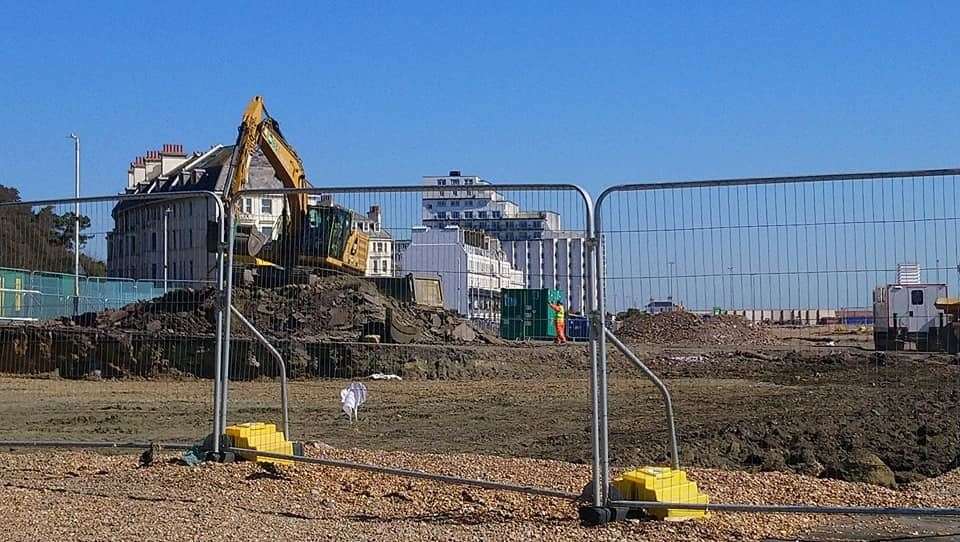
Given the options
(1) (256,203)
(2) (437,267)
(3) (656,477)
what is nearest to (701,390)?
(1) (256,203)

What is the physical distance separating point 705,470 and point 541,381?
60.3 feet

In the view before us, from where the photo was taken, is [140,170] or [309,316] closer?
[309,316]

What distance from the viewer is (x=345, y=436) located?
15016 mm

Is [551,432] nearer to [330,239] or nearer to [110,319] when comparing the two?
[330,239]

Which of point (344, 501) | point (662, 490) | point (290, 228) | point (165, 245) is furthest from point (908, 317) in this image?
point (290, 228)

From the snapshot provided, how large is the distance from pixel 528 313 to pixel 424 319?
61.4 ft

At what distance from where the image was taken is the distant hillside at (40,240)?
12.2 m

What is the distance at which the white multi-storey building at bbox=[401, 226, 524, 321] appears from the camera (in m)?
10.3

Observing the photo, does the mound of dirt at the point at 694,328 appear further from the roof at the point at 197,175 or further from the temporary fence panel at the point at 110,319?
the roof at the point at 197,175

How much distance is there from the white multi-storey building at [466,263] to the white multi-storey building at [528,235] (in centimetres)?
11

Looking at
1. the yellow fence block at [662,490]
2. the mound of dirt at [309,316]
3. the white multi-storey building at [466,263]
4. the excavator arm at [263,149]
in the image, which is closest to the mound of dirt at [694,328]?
the white multi-storey building at [466,263]

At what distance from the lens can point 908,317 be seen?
8703mm

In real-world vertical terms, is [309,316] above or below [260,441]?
above

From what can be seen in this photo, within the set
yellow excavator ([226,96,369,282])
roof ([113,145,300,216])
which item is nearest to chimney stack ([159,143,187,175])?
roof ([113,145,300,216])
